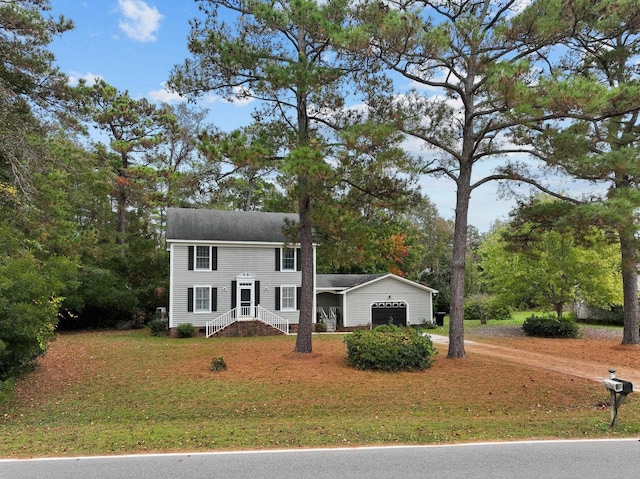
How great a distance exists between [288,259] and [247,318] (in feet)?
12.8

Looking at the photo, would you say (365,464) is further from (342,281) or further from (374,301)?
(342,281)

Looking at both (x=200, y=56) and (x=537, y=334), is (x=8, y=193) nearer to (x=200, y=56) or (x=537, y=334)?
(x=200, y=56)

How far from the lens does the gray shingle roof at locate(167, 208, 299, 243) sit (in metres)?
22.9

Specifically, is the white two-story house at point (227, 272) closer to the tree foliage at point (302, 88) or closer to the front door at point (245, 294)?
the front door at point (245, 294)

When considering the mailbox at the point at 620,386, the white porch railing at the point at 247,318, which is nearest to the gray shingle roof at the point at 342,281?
the white porch railing at the point at 247,318

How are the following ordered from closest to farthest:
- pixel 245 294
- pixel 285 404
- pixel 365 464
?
pixel 365 464, pixel 285 404, pixel 245 294

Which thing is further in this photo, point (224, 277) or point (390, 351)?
point (224, 277)

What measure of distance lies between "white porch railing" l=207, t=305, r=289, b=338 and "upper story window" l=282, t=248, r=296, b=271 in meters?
2.57

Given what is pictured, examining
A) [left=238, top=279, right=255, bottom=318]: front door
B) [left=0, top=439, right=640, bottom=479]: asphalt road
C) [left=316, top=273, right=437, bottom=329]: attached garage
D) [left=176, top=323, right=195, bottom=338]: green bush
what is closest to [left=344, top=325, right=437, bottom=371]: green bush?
[left=0, top=439, right=640, bottom=479]: asphalt road

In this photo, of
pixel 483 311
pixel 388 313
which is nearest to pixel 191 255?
pixel 388 313

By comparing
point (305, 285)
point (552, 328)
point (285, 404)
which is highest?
point (305, 285)

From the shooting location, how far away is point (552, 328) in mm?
21578

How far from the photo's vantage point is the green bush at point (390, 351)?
11508 millimetres

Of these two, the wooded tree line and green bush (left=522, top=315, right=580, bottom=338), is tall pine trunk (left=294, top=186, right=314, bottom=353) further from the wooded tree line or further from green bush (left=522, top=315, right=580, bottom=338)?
green bush (left=522, top=315, right=580, bottom=338)
